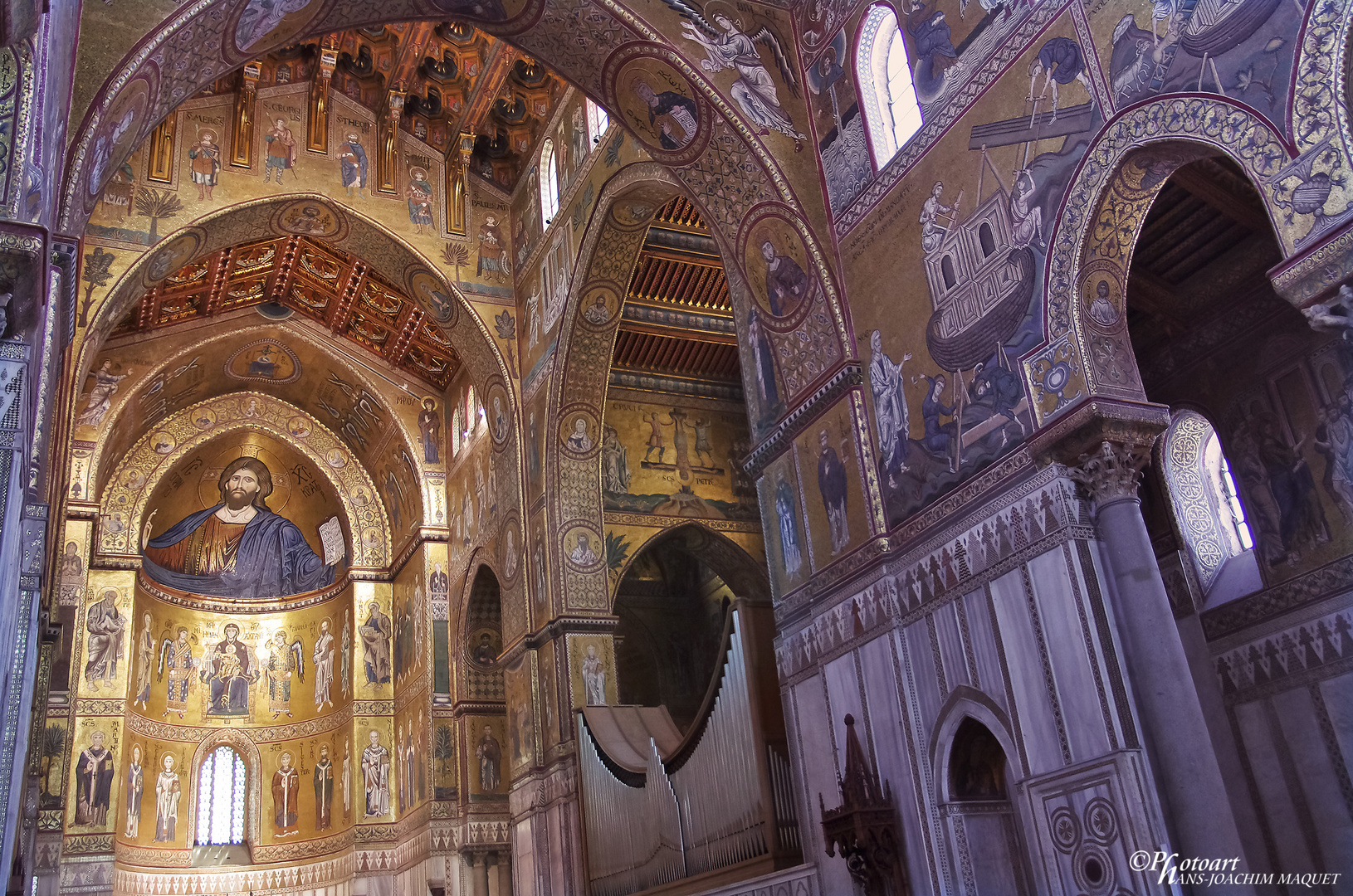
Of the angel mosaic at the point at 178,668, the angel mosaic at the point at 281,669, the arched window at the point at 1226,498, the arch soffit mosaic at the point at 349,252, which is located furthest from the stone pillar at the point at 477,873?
the arched window at the point at 1226,498

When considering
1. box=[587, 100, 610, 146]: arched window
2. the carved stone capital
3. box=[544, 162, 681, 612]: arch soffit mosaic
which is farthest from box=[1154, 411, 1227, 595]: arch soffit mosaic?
box=[587, 100, 610, 146]: arched window

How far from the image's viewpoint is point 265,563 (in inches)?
965

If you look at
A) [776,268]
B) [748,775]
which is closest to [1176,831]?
[748,775]

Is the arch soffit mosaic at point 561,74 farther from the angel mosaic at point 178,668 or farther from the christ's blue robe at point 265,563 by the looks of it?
the angel mosaic at point 178,668

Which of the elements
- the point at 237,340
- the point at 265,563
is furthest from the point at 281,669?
the point at 237,340

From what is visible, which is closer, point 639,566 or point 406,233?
point 406,233

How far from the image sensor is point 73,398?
13992 millimetres

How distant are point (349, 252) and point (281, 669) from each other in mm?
9471

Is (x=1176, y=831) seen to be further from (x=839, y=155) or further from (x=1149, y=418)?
(x=839, y=155)

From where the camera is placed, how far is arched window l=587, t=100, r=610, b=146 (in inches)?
624

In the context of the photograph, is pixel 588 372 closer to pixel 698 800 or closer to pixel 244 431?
pixel 698 800

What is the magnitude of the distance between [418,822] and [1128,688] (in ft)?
49.1

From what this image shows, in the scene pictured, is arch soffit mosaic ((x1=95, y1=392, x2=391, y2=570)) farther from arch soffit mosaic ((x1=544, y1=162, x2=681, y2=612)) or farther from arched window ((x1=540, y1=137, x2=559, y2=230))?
arched window ((x1=540, y1=137, x2=559, y2=230))

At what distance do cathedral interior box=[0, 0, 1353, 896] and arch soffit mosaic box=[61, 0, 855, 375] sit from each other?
0.07 m
